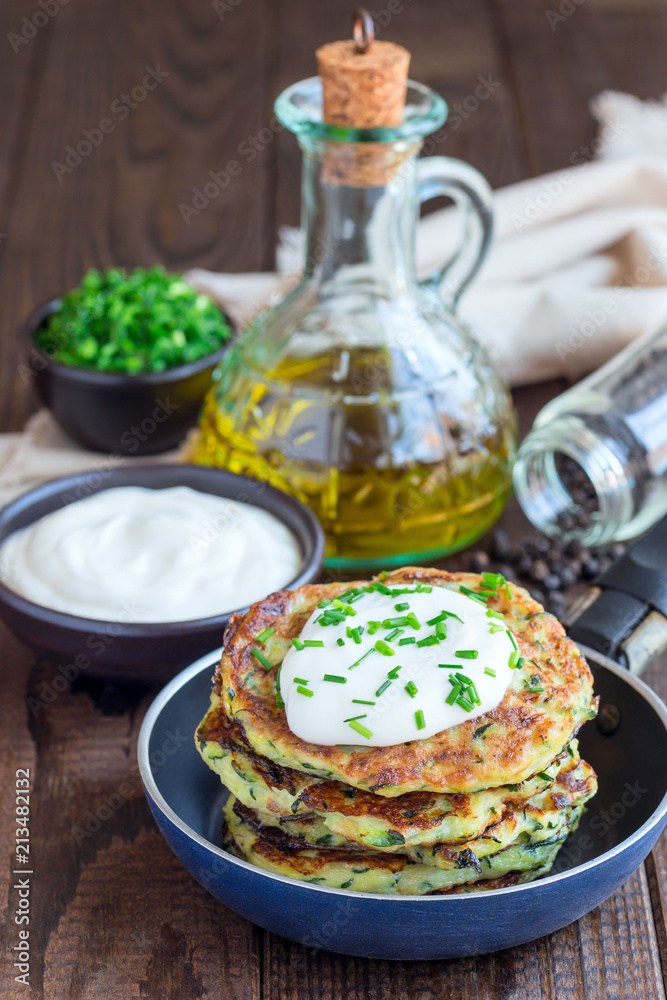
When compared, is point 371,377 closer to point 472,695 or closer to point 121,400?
point 121,400

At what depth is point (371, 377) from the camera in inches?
70.8

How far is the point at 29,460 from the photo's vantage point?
220cm

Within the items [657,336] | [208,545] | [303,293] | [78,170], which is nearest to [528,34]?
[78,170]

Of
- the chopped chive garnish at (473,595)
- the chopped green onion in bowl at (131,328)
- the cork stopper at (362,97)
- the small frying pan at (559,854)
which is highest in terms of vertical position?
the cork stopper at (362,97)

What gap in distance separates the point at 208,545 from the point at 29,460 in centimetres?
72

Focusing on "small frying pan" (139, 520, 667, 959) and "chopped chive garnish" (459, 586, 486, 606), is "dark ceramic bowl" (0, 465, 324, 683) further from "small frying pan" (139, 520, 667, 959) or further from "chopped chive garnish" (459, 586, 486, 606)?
"chopped chive garnish" (459, 586, 486, 606)

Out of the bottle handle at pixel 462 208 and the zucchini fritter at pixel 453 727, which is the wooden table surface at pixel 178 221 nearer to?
the zucchini fritter at pixel 453 727

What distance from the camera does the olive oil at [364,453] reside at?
179 centimetres

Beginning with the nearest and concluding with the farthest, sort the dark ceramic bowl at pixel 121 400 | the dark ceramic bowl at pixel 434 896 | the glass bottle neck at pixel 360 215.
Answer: the dark ceramic bowl at pixel 434 896 → the glass bottle neck at pixel 360 215 → the dark ceramic bowl at pixel 121 400

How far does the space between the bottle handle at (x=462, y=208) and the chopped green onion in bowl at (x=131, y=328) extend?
0.53m

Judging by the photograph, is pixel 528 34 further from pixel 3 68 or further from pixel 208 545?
pixel 208 545

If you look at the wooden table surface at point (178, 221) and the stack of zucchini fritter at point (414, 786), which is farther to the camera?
the wooden table surface at point (178, 221)

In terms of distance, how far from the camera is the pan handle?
144cm

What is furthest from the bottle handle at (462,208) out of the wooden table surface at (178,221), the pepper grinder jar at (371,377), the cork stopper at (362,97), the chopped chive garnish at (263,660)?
the chopped chive garnish at (263,660)
